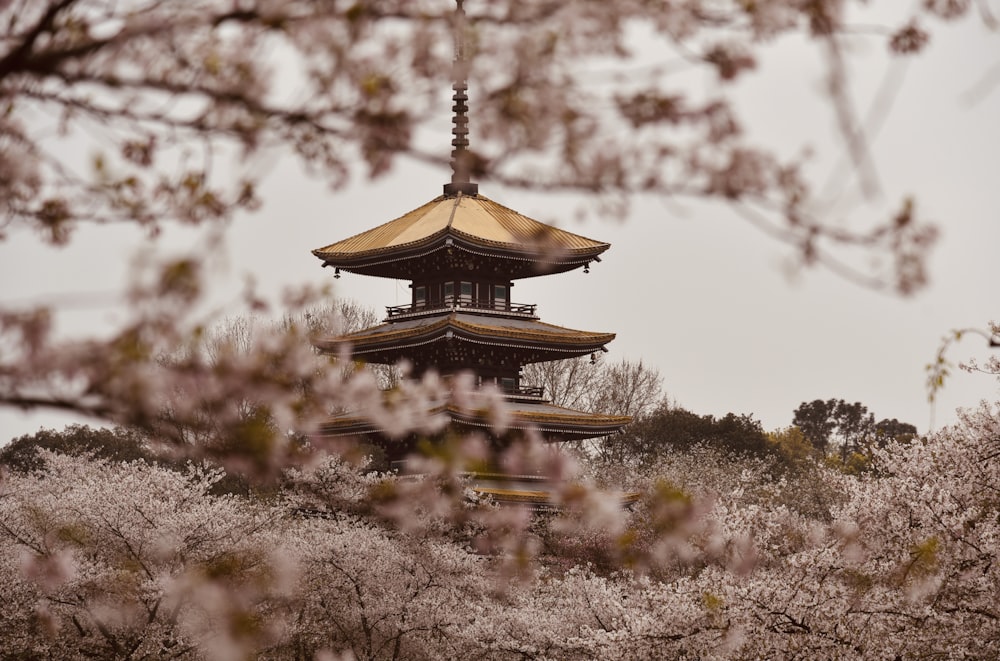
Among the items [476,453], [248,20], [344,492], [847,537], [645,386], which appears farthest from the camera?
[645,386]

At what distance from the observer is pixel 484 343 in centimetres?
2906

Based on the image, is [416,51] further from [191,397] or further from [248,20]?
[191,397]

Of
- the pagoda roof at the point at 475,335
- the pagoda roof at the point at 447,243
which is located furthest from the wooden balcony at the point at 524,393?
the pagoda roof at the point at 447,243

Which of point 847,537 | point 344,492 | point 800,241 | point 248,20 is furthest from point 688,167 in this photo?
point 344,492

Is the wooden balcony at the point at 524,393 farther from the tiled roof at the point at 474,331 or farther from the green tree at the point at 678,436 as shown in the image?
the green tree at the point at 678,436

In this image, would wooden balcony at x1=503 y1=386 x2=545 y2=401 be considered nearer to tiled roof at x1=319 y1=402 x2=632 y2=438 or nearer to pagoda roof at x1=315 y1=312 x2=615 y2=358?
tiled roof at x1=319 y1=402 x2=632 y2=438

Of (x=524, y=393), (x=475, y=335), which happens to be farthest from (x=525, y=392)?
(x=475, y=335)

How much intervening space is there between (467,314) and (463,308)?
0.23 m

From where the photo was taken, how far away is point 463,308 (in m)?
30.2

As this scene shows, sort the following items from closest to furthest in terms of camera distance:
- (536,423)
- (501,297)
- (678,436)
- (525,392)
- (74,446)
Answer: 1. (536,423)
2. (525,392)
3. (501,297)
4. (74,446)
5. (678,436)

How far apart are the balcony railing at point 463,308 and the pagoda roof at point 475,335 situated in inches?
7.6

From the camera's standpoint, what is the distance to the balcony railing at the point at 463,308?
99.3 ft

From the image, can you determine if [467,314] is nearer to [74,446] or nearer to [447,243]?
[447,243]

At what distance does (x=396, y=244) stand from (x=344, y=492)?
6.13 m
